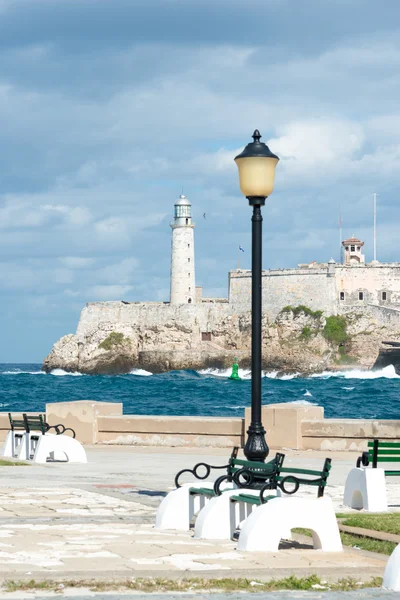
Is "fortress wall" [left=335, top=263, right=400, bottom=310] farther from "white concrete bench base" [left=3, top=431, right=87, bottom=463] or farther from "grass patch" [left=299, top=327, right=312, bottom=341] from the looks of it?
"white concrete bench base" [left=3, top=431, right=87, bottom=463]

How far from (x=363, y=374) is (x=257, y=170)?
101 meters

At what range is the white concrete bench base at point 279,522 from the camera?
7898 mm

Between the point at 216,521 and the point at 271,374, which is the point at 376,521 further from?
the point at 271,374

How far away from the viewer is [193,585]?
6605 mm

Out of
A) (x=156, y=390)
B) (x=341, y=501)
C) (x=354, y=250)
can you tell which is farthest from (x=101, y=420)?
(x=354, y=250)

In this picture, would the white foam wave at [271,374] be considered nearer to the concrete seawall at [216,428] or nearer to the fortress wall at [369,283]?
the fortress wall at [369,283]

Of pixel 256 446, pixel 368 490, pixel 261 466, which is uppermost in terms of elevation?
pixel 256 446

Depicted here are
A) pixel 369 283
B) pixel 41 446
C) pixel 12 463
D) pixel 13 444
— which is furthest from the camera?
pixel 369 283

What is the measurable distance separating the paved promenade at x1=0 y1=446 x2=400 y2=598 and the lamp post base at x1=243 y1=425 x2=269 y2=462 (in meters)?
1.14

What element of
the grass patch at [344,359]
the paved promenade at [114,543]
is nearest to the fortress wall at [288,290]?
the grass patch at [344,359]

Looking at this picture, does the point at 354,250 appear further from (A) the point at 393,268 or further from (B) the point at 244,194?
(B) the point at 244,194

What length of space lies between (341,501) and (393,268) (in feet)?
324

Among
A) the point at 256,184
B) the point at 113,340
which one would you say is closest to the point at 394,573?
the point at 256,184

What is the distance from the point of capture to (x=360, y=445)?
1680cm
